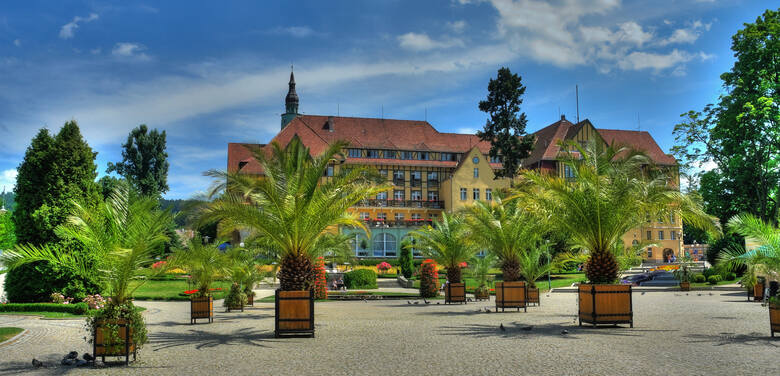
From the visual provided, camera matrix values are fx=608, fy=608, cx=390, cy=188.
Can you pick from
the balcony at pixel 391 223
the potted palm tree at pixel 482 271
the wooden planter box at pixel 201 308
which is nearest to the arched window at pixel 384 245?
the balcony at pixel 391 223

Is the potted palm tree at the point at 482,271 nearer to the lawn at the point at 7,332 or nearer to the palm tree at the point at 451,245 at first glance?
the palm tree at the point at 451,245

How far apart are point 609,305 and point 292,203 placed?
848 centimetres

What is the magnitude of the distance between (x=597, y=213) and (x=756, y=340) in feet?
15.6

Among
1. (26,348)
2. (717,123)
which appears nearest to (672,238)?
(717,123)

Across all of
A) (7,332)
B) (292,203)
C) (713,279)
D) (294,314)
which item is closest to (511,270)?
(292,203)

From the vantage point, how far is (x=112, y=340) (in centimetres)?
1067

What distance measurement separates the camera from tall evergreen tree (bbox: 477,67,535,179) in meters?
56.4

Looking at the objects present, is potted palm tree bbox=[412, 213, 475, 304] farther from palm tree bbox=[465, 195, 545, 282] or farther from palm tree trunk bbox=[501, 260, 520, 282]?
palm tree trunk bbox=[501, 260, 520, 282]

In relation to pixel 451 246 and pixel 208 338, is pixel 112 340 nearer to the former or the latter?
pixel 208 338

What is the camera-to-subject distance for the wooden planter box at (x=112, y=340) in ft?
34.9

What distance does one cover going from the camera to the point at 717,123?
112 ft

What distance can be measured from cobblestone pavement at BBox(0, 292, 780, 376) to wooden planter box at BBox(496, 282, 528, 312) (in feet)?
7.56

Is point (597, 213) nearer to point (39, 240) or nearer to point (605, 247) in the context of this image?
point (605, 247)

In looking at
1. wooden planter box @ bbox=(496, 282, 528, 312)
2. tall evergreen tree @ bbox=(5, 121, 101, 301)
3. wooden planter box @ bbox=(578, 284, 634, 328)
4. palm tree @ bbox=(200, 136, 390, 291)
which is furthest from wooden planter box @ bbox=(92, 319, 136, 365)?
wooden planter box @ bbox=(496, 282, 528, 312)
